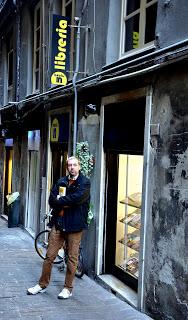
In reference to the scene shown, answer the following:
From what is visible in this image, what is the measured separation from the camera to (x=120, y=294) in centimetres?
701

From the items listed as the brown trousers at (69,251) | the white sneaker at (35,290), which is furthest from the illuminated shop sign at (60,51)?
the white sneaker at (35,290)

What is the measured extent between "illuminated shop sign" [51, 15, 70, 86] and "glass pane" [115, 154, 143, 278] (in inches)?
116

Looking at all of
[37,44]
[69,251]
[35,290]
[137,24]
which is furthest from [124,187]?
[37,44]

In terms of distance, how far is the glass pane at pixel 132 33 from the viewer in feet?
25.2

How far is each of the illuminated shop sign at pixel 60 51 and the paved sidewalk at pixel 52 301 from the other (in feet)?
12.8

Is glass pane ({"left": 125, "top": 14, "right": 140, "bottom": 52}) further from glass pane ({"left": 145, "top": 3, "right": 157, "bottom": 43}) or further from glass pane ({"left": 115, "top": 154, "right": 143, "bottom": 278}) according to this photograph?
glass pane ({"left": 115, "top": 154, "right": 143, "bottom": 278})

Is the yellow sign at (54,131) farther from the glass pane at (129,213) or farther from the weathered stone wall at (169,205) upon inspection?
the weathered stone wall at (169,205)

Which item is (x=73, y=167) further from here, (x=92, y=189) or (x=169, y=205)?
(x=92, y=189)

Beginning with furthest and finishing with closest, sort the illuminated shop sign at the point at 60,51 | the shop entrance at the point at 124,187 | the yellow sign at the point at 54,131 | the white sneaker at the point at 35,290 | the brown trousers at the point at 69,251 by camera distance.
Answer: the yellow sign at the point at 54,131, the illuminated shop sign at the point at 60,51, the shop entrance at the point at 124,187, the white sneaker at the point at 35,290, the brown trousers at the point at 69,251

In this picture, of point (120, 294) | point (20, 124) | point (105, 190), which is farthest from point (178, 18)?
point (20, 124)

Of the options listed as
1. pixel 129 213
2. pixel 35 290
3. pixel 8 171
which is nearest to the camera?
pixel 35 290

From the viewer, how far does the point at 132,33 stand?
784cm

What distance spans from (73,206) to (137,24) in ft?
10.7

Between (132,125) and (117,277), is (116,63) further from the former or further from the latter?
(117,277)
